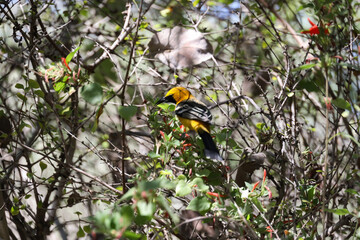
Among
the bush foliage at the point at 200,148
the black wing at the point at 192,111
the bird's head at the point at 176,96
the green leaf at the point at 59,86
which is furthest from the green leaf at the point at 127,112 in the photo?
the bird's head at the point at 176,96

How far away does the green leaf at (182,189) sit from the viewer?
4.74ft

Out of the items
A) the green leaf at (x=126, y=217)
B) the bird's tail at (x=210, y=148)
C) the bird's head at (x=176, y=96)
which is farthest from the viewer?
the bird's head at (x=176, y=96)

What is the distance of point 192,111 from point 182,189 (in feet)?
3.50

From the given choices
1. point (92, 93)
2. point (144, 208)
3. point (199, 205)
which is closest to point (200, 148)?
point (199, 205)

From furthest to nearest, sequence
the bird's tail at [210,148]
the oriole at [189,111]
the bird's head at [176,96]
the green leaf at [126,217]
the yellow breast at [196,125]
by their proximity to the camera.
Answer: the bird's head at [176,96] → the oriole at [189,111] → the yellow breast at [196,125] → the bird's tail at [210,148] → the green leaf at [126,217]

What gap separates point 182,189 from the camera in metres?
1.46

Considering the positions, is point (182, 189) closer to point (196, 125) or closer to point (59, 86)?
point (59, 86)

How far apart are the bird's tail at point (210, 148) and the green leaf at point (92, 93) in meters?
0.54

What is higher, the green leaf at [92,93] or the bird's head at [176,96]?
the bird's head at [176,96]

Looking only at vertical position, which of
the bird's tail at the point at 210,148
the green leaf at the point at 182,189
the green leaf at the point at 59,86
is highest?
the green leaf at the point at 59,86

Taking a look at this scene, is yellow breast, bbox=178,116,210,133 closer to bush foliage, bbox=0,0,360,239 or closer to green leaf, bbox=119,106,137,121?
bush foliage, bbox=0,0,360,239

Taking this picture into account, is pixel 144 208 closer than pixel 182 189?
Yes

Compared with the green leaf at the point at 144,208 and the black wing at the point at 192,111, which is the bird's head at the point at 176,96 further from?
the green leaf at the point at 144,208

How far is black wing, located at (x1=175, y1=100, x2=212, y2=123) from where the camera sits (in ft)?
8.00
